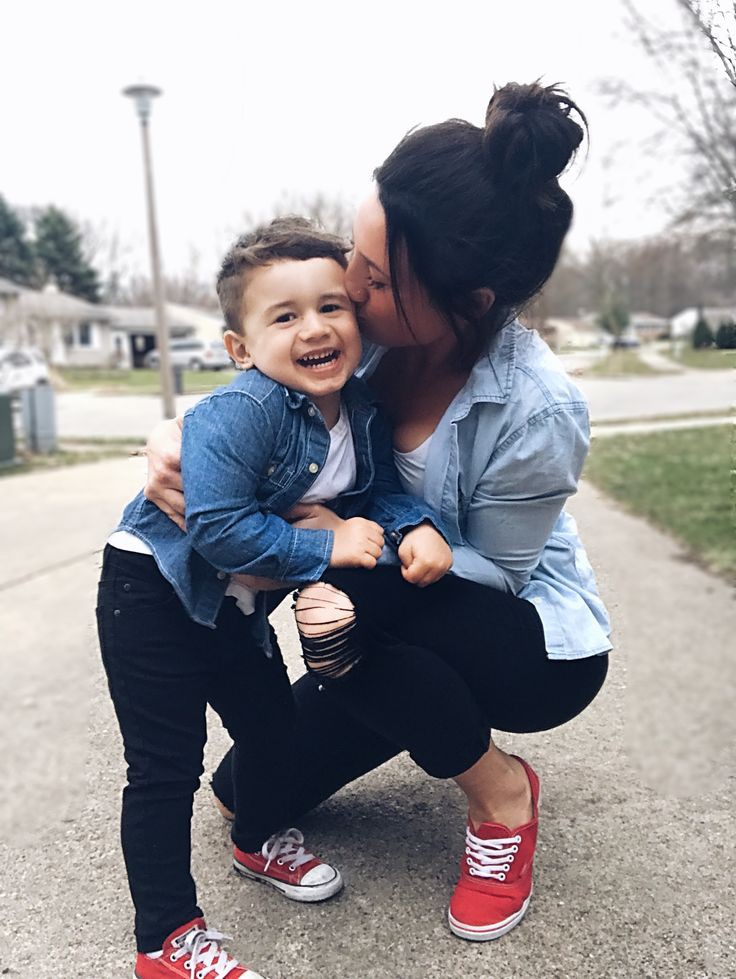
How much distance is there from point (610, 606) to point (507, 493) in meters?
0.61

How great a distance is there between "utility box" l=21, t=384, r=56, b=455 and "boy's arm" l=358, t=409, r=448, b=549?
8.58 m

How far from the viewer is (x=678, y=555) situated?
452cm

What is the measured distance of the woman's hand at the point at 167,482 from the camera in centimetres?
141

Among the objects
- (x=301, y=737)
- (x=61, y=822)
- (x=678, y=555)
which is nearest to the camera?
(x=301, y=737)

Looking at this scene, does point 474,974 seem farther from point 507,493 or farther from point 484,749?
point 507,493

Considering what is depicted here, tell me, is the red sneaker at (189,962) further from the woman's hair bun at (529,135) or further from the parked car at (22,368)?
the parked car at (22,368)

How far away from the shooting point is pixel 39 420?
31.5 feet

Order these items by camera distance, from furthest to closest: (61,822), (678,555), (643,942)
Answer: (678,555)
(61,822)
(643,942)

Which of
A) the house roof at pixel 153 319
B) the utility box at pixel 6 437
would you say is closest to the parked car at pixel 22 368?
the utility box at pixel 6 437

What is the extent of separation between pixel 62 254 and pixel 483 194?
50.4 metres

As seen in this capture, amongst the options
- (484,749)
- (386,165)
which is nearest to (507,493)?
(484,749)

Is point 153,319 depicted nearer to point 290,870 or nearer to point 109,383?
point 109,383

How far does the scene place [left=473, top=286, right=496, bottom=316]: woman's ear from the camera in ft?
4.66

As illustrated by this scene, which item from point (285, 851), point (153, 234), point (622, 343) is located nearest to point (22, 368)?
point (622, 343)
